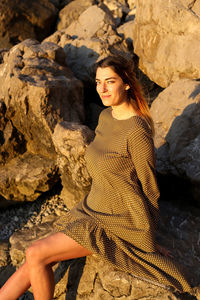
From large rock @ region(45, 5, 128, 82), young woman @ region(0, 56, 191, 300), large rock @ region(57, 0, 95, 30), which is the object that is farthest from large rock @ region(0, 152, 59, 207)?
large rock @ region(57, 0, 95, 30)

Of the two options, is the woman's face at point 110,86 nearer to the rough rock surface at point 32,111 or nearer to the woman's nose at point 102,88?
the woman's nose at point 102,88

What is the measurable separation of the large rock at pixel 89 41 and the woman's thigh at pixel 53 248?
391cm

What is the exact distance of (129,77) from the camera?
2.67 meters

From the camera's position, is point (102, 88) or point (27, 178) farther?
point (27, 178)

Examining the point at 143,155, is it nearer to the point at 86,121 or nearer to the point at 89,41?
the point at 86,121

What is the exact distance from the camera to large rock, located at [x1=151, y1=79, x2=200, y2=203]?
345 cm

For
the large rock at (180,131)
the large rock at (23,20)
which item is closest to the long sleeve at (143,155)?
the large rock at (180,131)

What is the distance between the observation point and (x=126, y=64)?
2.64 m

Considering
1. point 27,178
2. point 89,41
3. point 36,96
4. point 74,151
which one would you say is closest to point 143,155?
point 74,151

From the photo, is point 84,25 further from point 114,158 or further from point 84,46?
point 114,158

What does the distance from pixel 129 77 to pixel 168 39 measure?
284 cm

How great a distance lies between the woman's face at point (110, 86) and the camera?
259cm

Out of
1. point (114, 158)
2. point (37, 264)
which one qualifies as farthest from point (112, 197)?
point (37, 264)

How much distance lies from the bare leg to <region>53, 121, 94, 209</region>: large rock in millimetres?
1264
